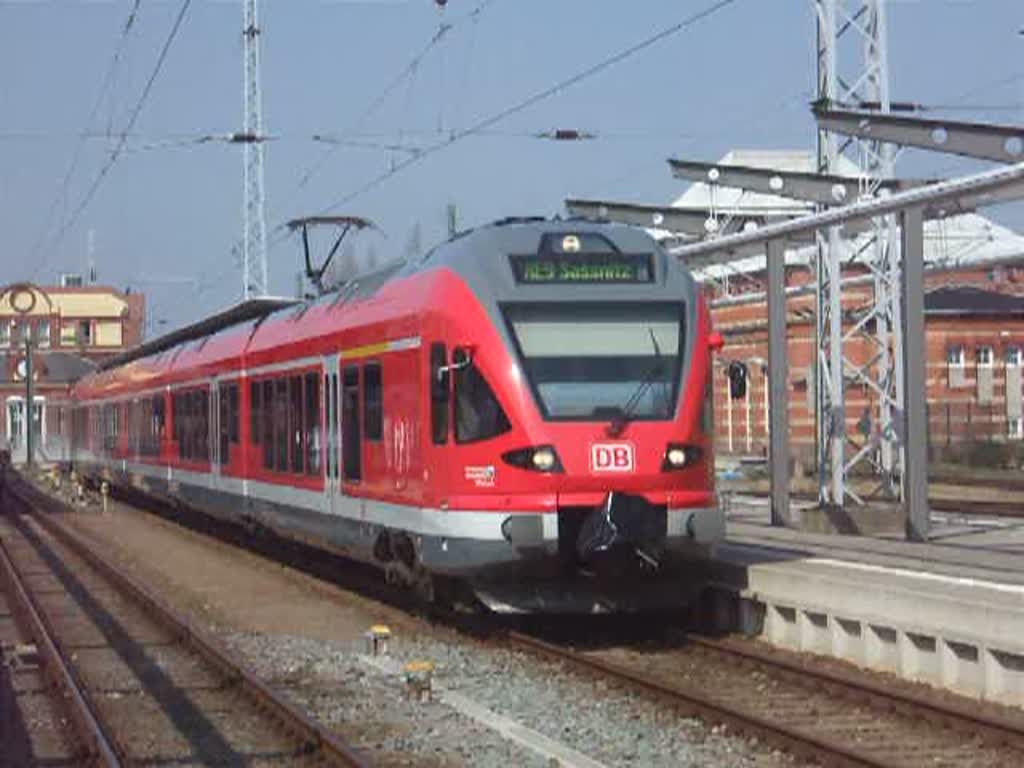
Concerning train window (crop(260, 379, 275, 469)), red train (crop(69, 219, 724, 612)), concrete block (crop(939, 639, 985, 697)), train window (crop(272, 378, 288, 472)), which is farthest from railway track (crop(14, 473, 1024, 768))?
train window (crop(260, 379, 275, 469))

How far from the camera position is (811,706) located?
11055 mm

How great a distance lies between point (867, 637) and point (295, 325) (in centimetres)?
900

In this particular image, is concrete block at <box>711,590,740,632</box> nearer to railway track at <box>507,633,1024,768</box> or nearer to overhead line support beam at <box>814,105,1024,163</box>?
railway track at <box>507,633,1024,768</box>

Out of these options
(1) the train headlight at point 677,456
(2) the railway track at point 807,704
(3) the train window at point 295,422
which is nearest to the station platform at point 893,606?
(2) the railway track at point 807,704

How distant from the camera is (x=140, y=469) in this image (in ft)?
112

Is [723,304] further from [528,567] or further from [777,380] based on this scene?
[528,567]

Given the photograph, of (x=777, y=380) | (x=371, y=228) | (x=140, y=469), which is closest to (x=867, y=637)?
(x=777, y=380)

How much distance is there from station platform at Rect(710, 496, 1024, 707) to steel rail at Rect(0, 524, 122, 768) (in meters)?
5.39

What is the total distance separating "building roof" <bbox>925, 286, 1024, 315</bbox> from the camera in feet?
159

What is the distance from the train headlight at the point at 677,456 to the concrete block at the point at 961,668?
265 centimetres

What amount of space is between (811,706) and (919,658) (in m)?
1.26

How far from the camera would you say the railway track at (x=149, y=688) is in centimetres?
987

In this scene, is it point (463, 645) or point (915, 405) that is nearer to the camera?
point (463, 645)

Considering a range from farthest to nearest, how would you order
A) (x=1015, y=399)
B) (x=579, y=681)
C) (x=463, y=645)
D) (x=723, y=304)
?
(x=1015, y=399) < (x=723, y=304) < (x=463, y=645) < (x=579, y=681)
